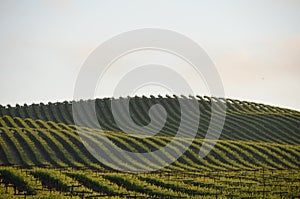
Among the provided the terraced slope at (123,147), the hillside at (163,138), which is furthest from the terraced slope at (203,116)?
the terraced slope at (123,147)

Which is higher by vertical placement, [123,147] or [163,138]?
[163,138]

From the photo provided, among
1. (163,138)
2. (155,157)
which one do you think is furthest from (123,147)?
(163,138)

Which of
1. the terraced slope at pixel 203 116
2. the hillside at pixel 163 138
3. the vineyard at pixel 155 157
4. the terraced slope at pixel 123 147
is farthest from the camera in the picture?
the terraced slope at pixel 203 116

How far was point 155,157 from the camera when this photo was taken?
56406 mm

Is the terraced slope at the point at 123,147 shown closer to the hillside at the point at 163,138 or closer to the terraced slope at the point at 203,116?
the hillside at the point at 163,138

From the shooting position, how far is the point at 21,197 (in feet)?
89.9

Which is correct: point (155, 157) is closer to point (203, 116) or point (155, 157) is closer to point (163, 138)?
point (163, 138)

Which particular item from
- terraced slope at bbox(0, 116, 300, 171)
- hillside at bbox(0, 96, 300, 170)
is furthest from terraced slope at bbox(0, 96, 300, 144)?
terraced slope at bbox(0, 116, 300, 171)

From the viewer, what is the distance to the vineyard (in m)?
33.8

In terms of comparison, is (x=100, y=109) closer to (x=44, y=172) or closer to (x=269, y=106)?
(x=269, y=106)

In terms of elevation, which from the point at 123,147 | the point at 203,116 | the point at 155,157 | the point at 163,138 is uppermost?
the point at 203,116

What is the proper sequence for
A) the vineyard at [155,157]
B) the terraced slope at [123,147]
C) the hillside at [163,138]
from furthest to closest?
the hillside at [163,138], the terraced slope at [123,147], the vineyard at [155,157]

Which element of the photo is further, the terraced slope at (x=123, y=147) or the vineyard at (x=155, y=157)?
the terraced slope at (x=123, y=147)

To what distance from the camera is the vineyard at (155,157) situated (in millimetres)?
33844
